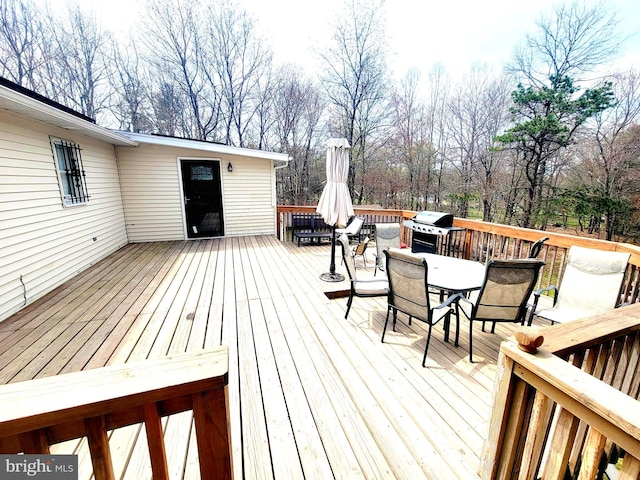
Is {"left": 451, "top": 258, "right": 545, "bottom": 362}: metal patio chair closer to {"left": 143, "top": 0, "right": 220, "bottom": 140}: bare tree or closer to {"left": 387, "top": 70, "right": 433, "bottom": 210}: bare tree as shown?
{"left": 387, "top": 70, "right": 433, "bottom": 210}: bare tree

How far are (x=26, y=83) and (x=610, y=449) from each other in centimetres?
1561

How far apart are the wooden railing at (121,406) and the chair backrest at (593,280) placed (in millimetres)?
3477

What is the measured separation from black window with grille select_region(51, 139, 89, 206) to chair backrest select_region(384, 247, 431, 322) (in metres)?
5.07

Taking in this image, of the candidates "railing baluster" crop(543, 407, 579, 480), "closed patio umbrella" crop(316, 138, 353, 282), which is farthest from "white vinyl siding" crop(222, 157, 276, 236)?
"railing baluster" crop(543, 407, 579, 480)

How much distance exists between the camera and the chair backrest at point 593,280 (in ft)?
8.36

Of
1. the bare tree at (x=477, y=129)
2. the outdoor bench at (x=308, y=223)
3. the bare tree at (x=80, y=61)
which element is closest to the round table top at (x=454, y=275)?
the outdoor bench at (x=308, y=223)

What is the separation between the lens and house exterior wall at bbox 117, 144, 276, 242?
639 centimetres

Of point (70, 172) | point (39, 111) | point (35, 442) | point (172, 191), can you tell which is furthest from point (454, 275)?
point (172, 191)

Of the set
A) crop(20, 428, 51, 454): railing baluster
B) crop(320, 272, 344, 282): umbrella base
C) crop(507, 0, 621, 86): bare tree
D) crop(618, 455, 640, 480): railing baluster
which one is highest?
crop(507, 0, 621, 86): bare tree

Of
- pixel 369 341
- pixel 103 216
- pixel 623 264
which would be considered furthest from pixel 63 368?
pixel 623 264

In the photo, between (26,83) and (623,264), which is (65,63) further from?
(623,264)

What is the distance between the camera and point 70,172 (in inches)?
176

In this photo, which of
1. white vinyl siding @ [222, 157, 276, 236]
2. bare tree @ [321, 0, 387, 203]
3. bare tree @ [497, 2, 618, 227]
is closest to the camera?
white vinyl siding @ [222, 157, 276, 236]

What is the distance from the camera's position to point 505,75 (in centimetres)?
1128
